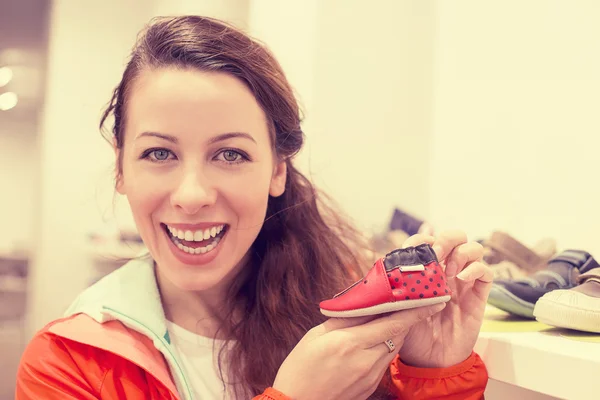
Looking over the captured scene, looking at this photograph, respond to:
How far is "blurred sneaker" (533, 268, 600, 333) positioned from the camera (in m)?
0.65

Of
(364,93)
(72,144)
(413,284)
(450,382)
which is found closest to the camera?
(413,284)

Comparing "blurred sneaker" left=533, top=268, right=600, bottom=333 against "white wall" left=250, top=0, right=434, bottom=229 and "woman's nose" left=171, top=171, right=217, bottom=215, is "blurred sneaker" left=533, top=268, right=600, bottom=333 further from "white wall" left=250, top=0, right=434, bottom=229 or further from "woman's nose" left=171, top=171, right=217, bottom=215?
"white wall" left=250, top=0, right=434, bottom=229

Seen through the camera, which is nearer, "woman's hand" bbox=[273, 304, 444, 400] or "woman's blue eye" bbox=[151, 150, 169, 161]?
"woman's hand" bbox=[273, 304, 444, 400]

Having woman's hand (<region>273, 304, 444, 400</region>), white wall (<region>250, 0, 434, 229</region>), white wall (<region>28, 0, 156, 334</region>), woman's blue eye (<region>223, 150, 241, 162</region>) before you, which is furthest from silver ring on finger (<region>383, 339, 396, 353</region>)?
white wall (<region>28, 0, 156, 334</region>)

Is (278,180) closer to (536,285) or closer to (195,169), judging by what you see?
(195,169)

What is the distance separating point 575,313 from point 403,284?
240mm

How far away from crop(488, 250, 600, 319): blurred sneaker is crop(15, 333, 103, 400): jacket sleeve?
574 mm

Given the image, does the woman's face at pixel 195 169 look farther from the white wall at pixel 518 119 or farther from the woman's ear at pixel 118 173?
the white wall at pixel 518 119

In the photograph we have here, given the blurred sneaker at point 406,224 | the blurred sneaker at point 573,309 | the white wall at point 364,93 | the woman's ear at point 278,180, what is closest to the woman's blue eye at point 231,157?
the woman's ear at point 278,180

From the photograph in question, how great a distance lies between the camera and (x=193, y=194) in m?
0.70

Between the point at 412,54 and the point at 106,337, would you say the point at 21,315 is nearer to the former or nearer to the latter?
the point at 106,337

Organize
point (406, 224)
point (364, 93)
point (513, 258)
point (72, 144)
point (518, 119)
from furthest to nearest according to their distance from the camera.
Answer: point (72, 144)
point (364, 93)
point (406, 224)
point (518, 119)
point (513, 258)

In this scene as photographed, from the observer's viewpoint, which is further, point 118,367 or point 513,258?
point 513,258

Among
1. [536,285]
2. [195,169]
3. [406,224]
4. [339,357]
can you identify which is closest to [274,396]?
[339,357]
